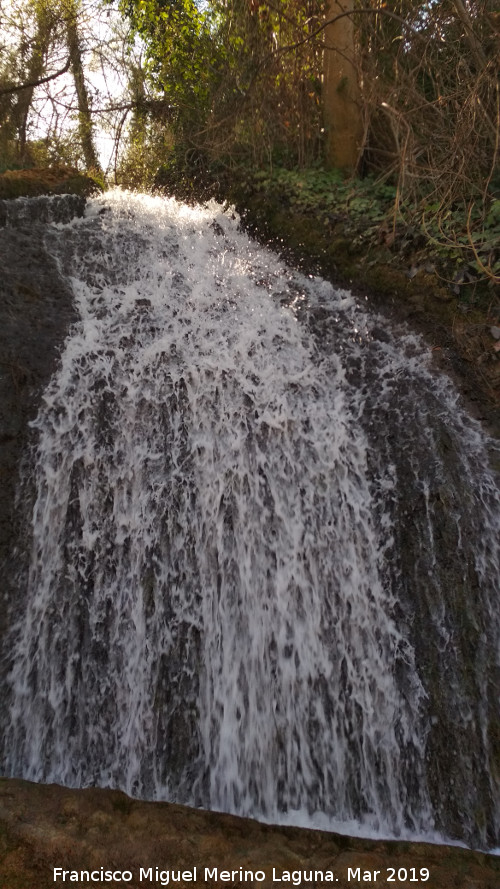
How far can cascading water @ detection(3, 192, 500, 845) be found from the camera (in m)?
3.36

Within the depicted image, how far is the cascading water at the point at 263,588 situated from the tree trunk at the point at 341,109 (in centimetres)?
372

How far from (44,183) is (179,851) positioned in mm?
7189

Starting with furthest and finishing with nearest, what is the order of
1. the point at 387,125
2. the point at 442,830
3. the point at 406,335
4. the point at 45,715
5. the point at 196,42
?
the point at 196,42
the point at 387,125
the point at 406,335
the point at 45,715
the point at 442,830

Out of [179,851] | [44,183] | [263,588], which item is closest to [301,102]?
[44,183]

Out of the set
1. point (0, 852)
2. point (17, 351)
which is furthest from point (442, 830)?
point (17, 351)

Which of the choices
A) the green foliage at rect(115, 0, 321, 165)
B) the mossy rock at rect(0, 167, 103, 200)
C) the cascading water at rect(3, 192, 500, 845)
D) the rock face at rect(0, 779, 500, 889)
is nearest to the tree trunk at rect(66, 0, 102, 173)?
the green foliage at rect(115, 0, 321, 165)

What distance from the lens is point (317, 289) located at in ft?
19.6

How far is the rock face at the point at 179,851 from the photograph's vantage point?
2273 mm

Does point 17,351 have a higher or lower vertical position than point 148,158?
lower

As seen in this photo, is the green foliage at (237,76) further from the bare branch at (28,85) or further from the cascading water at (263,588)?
the cascading water at (263,588)

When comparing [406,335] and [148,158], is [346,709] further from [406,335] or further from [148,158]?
[148,158]

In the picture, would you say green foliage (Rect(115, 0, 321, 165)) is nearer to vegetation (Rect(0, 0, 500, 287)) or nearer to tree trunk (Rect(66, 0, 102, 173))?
vegetation (Rect(0, 0, 500, 287))

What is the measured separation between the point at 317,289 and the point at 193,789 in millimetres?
4571

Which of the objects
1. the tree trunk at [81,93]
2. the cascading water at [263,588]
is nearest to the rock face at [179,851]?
the cascading water at [263,588]
